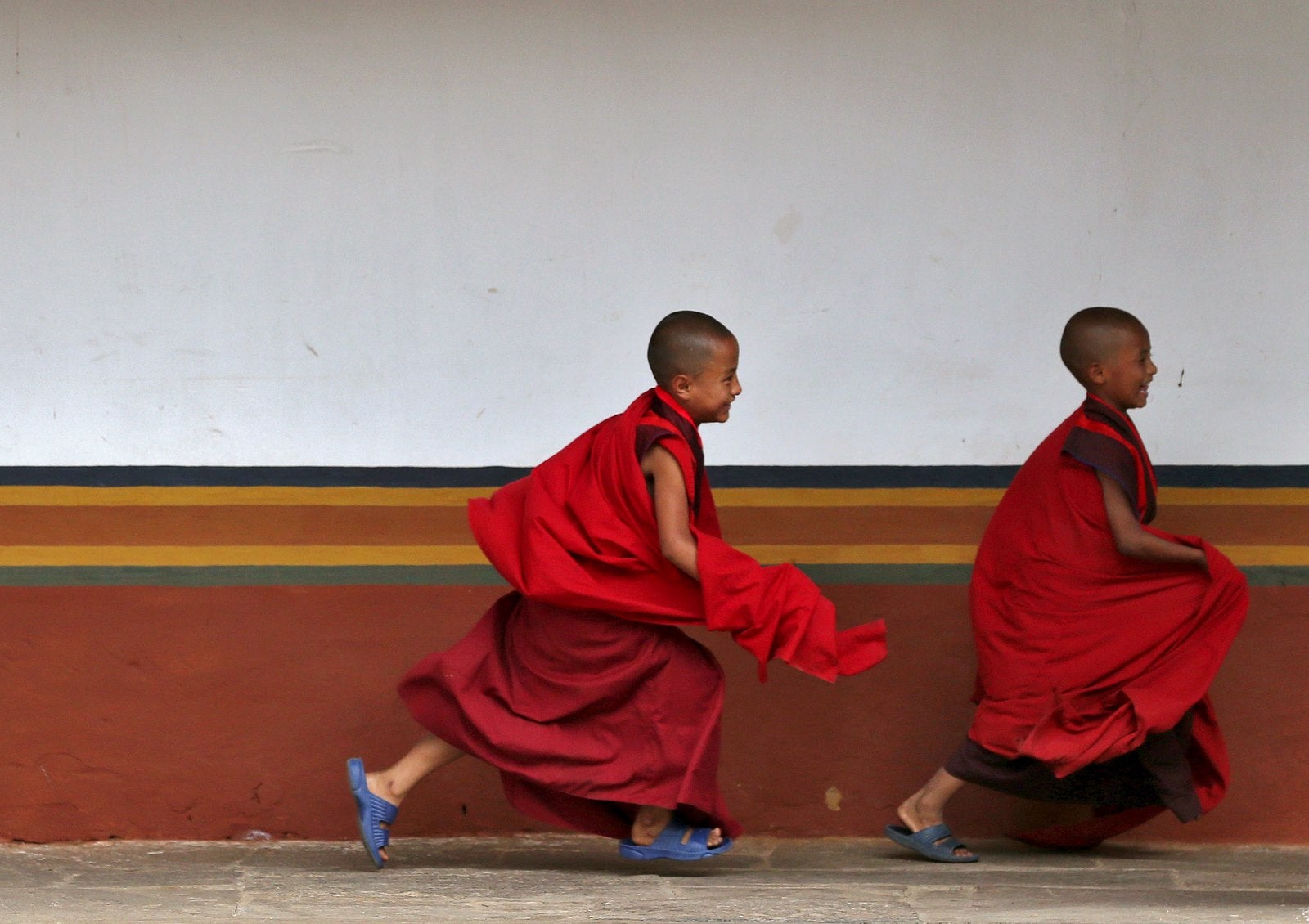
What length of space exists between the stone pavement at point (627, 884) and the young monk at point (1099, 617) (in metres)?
0.25

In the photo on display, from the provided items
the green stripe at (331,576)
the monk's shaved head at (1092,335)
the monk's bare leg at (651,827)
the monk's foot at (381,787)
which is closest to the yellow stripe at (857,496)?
the green stripe at (331,576)

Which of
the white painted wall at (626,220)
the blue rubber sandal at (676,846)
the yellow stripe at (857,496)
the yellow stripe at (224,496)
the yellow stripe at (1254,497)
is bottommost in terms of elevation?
the blue rubber sandal at (676,846)

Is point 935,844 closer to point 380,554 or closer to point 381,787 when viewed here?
point 381,787

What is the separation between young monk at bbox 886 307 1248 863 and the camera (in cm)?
360

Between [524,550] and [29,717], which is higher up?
[524,550]

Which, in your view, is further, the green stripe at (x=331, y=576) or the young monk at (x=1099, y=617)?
the green stripe at (x=331, y=576)

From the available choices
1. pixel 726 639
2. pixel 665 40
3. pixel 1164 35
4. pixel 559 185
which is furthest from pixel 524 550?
pixel 1164 35

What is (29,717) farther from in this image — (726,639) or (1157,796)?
(1157,796)

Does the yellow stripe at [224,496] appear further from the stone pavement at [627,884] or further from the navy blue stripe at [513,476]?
the stone pavement at [627,884]

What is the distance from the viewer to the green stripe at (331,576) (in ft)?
Answer: 13.3

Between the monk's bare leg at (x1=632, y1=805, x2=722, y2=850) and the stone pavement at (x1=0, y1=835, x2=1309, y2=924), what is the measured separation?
0.09 m

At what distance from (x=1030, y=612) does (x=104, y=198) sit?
2.53 metres

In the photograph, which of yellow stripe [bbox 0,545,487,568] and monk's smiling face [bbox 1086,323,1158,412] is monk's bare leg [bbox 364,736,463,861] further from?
monk's smiling face [bbox 1086,323,1158,412]

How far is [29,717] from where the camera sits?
4.05 m
